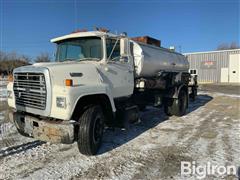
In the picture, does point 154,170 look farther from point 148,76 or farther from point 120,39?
point 148,76

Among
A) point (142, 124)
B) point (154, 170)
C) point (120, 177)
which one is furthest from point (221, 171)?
point (142, 124)

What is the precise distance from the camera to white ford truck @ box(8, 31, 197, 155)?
15.4 feet

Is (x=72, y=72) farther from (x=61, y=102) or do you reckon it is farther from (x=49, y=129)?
(x=49, y=129)

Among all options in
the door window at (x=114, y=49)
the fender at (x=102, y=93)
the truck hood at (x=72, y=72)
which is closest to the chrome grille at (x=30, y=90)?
the truck hood at (x=72, y=72)

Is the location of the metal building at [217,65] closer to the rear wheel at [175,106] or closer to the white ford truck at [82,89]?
the rear wheel at [175,106]

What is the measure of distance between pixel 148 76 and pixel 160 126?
173cm

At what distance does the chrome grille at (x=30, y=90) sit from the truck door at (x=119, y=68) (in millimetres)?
1616

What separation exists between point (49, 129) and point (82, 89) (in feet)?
3.29

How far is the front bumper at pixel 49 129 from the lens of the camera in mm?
4590

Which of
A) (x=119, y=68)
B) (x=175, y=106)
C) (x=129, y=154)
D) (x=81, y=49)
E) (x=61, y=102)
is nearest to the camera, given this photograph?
(x=61, y=102)

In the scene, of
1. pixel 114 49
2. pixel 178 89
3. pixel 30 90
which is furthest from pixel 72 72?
pixel 178 89

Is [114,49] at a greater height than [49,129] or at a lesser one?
greater

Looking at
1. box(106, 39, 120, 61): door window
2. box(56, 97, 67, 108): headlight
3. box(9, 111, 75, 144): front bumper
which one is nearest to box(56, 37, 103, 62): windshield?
box(106, 39, 120, 61): door window

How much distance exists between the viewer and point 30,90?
509 centimetres
